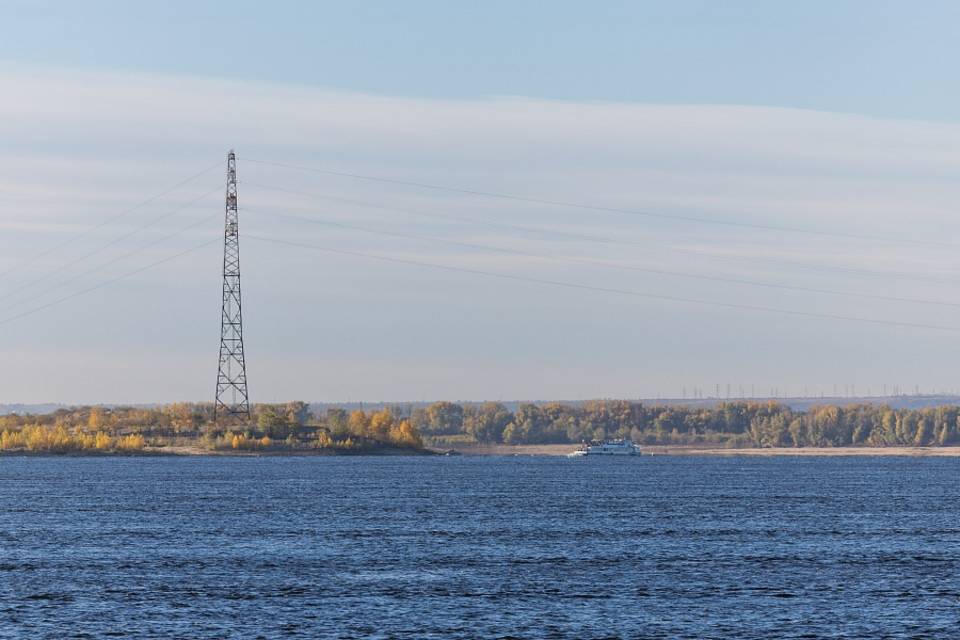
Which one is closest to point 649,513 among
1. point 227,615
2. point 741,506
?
point 741,506

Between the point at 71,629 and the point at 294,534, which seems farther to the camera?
the point at 294,534

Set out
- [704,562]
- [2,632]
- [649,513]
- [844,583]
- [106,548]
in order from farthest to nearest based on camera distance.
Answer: [649,513] → [106,548] → [704,562] → [844,583] → [2,632]

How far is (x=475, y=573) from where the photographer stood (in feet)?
323

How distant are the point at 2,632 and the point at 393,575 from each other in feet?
92.6

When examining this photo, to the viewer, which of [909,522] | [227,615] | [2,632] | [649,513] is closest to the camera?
[2,632]

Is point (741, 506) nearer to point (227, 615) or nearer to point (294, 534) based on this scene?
point (294, 534)

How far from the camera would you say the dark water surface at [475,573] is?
77.7 metres

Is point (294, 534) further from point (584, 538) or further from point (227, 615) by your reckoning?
point (227, 615)

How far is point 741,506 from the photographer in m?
174

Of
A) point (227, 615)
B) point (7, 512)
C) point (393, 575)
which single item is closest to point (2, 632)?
point (227, 615)

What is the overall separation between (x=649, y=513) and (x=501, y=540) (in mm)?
37990

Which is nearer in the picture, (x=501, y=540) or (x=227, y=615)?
(x=227, y=615)

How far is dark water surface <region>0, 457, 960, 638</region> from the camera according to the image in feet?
255

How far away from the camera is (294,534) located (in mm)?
126938
